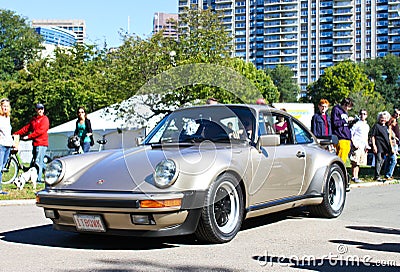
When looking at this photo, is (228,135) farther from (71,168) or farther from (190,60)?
(190,60)

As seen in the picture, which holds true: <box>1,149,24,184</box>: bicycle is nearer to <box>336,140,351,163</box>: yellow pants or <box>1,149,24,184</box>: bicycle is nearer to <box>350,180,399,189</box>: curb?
<box>336,140,351,163</box>: yellow pants

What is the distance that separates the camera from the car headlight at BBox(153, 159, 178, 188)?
5453 mm

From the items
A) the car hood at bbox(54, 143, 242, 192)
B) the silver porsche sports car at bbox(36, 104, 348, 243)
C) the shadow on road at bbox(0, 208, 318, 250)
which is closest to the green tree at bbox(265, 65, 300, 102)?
the silver porsche sports car at bbox(36, 104, 348, 243)

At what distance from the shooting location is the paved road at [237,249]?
5000 millimetres

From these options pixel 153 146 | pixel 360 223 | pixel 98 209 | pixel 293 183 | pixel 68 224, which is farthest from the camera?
pixel 360 223

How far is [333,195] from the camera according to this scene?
8.02 m

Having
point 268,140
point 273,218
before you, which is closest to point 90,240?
point 268,140

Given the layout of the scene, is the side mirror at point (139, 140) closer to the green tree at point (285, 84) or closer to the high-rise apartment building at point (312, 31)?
the green tree at point (285, 84)

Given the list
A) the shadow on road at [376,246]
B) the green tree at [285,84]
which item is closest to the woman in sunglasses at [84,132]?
the shadow on road at [376,246]

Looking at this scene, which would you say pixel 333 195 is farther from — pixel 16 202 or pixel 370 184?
pixel 370 184

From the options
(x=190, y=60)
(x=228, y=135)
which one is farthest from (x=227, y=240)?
(x=190, y=60)

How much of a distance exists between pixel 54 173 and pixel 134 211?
132 centimetres

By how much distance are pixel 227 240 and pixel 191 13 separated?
98.9 feet

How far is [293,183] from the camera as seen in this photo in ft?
23.0
